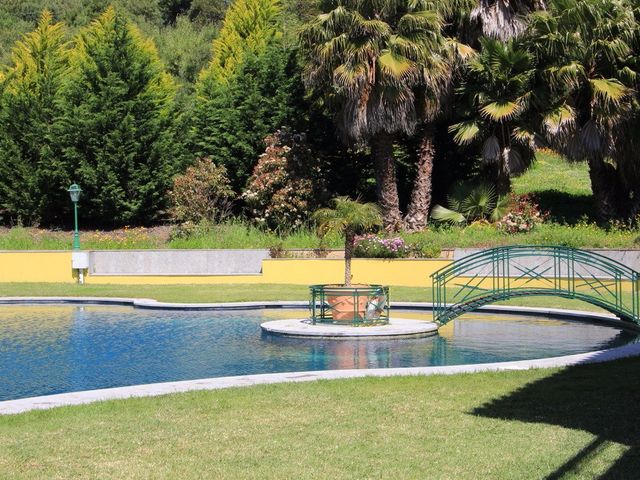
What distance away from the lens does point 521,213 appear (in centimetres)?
2948

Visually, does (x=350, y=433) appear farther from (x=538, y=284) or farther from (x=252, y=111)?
(x=252, y=111)

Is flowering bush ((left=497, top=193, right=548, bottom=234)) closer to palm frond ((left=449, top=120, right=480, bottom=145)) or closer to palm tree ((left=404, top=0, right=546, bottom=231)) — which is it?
palm frond ((left=449, top=120, right=480, bottom=145))

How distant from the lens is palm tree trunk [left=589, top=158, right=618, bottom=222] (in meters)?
29.4

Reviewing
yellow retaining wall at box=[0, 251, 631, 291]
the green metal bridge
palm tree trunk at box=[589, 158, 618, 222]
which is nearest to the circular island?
the green metal bridge

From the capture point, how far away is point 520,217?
1142 inches

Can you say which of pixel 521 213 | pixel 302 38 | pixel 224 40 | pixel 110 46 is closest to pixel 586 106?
pixel 521 213

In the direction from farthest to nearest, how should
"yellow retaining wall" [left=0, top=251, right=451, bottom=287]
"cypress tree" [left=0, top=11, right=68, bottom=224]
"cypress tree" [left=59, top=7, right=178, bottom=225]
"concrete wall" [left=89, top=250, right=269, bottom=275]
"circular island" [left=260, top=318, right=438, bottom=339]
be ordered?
"cypress tree" [left=0, top=11, right=68, bottom=224] < "cypress tree" [left=59, top=7, right=178, bottom=225] < "concrete wall" [left=89, top=250, right=269, bottom=275] < "yellow retaining wall" [left=0, top=251, right=451, bottom=287] < "circular island" [left=260, top=318, right=438, bottom=339]

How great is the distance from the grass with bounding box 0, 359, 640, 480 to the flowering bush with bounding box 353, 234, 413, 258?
52.5 ft

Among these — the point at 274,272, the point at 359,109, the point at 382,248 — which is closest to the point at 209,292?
the point at 274,272

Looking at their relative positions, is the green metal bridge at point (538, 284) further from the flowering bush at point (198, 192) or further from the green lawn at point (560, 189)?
the flowering bush at point (198, 192)

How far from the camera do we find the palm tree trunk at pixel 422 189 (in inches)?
1185

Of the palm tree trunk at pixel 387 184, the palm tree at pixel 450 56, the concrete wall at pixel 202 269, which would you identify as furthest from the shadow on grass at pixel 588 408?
the palm tree trunk at pixel 387 184

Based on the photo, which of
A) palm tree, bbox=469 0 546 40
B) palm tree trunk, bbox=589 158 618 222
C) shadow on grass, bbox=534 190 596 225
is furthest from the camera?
shadow on grass, bbox=534 190 596 225

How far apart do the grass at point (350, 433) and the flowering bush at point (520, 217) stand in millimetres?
17601
